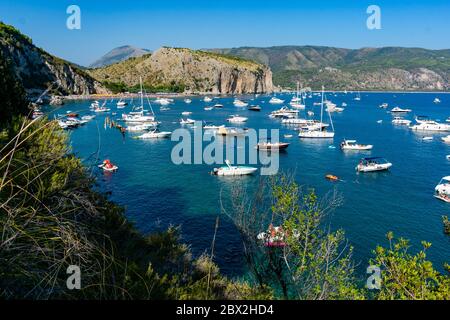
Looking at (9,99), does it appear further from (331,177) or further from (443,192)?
(443,192)

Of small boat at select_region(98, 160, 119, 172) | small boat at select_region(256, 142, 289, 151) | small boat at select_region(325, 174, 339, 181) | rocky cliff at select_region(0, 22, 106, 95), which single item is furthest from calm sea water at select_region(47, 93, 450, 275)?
rocky cliff at select_region(0, 22, 106, 95)

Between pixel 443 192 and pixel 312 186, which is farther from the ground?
pixel 312 186

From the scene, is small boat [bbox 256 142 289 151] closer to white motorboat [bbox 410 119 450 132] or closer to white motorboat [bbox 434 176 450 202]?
white motorboat [bbox 434 176 450 202]

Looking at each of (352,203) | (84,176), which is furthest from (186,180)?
(84,176)

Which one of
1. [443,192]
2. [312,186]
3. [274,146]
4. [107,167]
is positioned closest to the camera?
[443,192]

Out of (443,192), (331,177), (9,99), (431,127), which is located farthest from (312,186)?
(431,127)

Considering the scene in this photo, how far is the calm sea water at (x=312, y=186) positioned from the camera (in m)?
37.2

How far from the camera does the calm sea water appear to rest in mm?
37188

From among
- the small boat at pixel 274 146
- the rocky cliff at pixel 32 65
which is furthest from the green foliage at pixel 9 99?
the rocky cliff at pixel 32 65

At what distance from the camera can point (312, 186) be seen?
53.4 meters

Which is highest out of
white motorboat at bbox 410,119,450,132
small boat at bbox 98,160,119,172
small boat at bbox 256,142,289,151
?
white motorboat at bbox 410,119,450,132

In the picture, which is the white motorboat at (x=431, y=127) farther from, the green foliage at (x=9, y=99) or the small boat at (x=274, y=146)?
the green foliage at (x=9, y=99)
